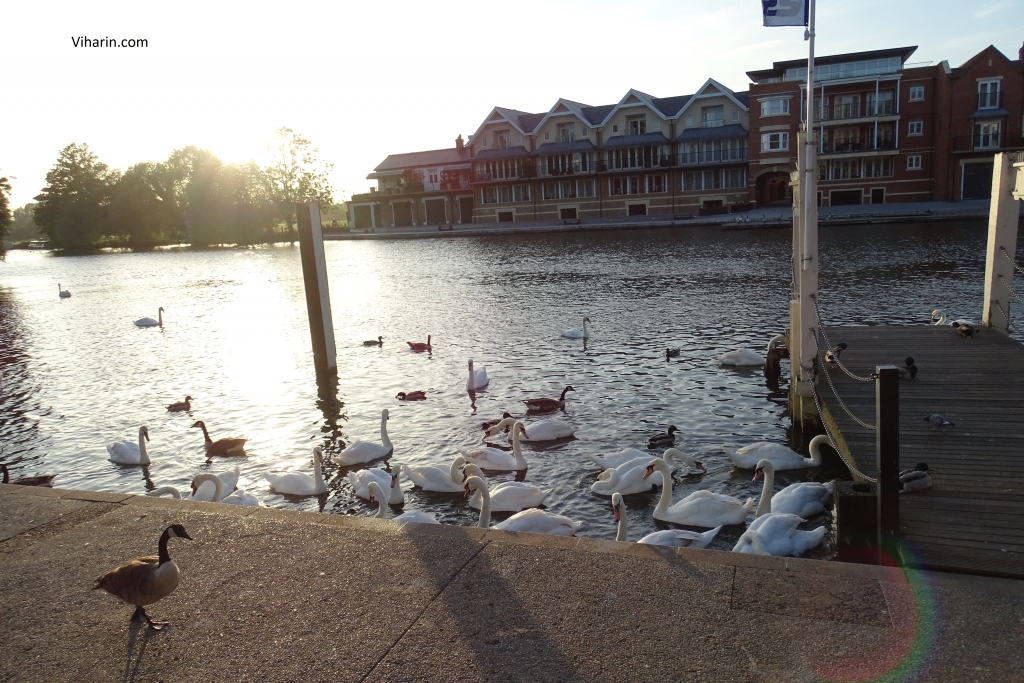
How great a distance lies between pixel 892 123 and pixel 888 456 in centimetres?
6478

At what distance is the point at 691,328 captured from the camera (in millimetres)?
21281

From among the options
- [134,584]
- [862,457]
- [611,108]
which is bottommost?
[862,457]

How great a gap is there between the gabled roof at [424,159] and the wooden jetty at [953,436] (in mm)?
78395

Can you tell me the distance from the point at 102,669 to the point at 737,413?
11073 mm

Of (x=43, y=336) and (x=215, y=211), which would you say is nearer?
(x=43, y=336)

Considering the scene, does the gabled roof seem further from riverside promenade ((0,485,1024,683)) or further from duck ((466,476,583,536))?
riverside promenade ((0,485,1024,683))

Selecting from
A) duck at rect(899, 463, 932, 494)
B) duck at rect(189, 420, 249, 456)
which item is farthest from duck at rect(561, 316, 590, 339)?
duck at rect(899, 463, 932, 494)

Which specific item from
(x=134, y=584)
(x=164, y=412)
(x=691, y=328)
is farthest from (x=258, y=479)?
(x=691, y=328)

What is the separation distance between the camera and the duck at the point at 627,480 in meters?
9.81

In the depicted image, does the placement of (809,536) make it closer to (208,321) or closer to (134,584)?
(134,584)

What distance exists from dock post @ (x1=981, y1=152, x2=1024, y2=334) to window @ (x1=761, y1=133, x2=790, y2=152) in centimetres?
5282

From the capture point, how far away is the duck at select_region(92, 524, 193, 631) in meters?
4.73

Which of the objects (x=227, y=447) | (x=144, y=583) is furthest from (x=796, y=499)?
(x=227, y=447)

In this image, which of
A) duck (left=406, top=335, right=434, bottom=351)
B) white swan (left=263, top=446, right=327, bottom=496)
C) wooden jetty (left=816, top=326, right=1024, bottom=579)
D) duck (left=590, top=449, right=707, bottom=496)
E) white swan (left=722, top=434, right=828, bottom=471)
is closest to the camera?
wooden jetty (left=816, top=326, right=1024, bottom=579)
